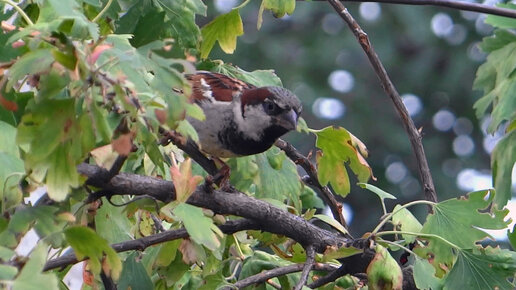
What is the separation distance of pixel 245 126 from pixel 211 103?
0.11 meters

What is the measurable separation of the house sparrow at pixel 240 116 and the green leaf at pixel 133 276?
0.99 feet

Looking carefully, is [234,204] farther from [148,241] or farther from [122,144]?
[122,144]

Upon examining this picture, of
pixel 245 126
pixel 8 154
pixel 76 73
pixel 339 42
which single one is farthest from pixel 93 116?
pixel 339 42

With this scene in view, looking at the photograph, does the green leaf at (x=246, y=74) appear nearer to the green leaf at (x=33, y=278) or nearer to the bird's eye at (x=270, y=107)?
the bird's eye at (x=270, y=107)

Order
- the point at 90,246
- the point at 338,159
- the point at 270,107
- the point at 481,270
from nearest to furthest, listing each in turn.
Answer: the point at 90,246 < the point at 481,270 < the point at 338,159 < the point at 270,107

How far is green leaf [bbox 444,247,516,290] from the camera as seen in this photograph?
1704mm

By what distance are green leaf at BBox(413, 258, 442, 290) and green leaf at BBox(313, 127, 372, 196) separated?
0.28 metres

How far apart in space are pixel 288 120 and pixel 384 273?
1.59 feet

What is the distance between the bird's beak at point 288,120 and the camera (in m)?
1.99

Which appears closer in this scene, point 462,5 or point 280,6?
point 462,5

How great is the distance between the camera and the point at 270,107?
6.73ft

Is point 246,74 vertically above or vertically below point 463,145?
above

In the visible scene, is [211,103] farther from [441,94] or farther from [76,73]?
[441,94]

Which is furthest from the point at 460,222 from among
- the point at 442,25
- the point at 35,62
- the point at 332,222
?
the point at 442,25
